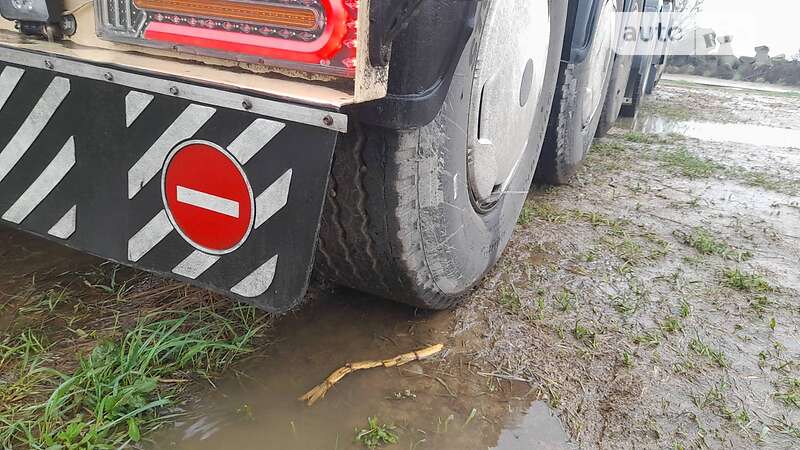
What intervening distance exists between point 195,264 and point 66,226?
0.30 meters

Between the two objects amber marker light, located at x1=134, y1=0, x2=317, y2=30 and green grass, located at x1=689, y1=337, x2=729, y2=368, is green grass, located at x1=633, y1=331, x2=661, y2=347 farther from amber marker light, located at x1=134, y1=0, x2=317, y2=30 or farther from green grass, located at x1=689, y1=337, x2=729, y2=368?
amber marker light, located at x1=134, y1=0, x2=317, y2=30

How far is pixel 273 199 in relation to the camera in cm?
90

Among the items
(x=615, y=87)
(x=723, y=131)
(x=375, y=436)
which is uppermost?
(x=615, y=87)

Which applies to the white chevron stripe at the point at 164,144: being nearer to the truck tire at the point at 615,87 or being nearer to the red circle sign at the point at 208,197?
the red circle sign at the point at 208,197

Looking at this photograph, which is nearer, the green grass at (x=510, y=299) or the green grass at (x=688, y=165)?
the green grass at (x=510, y=299)

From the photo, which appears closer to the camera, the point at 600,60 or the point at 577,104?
the point at 577,104

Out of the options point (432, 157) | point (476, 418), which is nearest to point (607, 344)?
point (476, 418)

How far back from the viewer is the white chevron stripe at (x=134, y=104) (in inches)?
37.2

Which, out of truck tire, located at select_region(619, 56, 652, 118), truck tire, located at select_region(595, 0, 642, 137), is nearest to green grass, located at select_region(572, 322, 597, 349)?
truck tire, located at select_region(595, 0, 642, 137)

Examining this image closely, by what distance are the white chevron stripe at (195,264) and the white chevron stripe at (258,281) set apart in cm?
7

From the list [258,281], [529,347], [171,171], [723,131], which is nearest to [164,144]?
[171,171]

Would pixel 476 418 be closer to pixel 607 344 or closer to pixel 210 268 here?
pixel 607 344

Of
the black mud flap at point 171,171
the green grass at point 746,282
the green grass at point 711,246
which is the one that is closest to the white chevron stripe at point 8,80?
the black mud flap at point 171,171

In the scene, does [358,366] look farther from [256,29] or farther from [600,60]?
[600,60]
